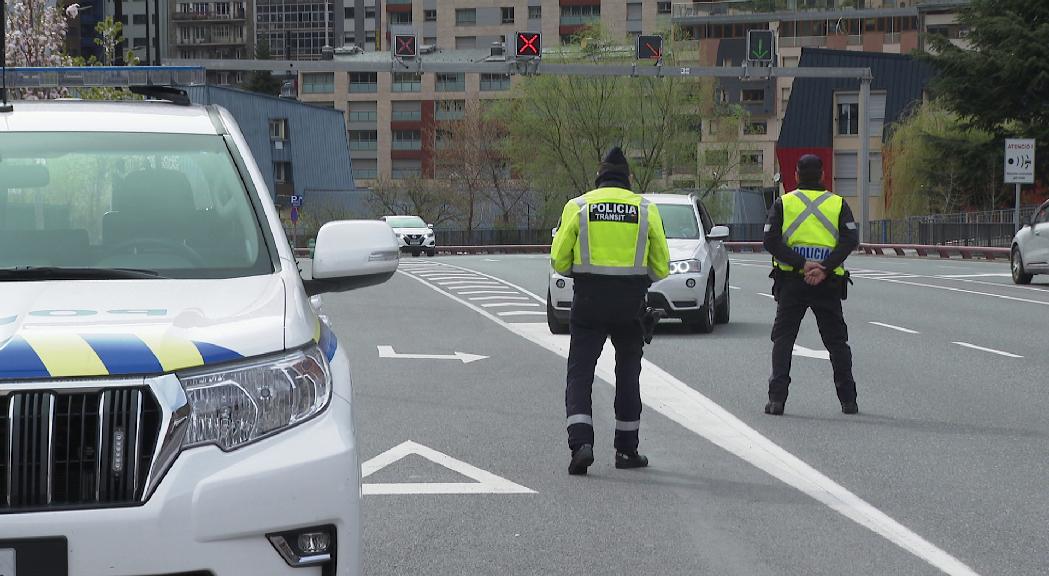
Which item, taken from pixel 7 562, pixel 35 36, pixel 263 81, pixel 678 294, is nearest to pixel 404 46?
pixel 35 36

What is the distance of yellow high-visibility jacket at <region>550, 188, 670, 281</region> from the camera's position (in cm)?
894

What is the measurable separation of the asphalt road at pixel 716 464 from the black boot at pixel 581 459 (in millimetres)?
71

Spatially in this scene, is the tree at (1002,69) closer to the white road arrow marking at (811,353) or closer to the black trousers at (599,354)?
the white road arrow marking at (811,353)

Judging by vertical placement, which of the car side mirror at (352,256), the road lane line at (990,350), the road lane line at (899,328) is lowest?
the road lane line at (899,328)

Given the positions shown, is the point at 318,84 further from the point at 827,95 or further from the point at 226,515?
the point at 226,515

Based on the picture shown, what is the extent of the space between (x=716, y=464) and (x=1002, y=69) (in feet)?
136

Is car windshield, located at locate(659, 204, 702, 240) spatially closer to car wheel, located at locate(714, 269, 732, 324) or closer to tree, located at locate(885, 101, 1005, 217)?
car wheel, located at locate(714, 269, 732, 324)

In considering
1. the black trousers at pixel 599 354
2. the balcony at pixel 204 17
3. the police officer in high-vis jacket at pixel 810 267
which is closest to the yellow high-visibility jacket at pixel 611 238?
the black trousers at pixel 599 354

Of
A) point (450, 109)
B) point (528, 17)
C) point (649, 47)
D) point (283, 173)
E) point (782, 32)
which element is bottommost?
point (283, 173)

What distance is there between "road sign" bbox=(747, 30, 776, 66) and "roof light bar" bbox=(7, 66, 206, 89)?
38.9 metres

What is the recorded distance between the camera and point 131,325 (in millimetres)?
4234

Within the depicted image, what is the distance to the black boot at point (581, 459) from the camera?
28.6 ft

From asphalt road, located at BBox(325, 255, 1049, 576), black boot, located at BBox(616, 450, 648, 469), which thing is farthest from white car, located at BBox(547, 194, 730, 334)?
black boot, located at BBox(616, 450, 648, 469)

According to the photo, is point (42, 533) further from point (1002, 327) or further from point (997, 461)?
point (1002, 327)
